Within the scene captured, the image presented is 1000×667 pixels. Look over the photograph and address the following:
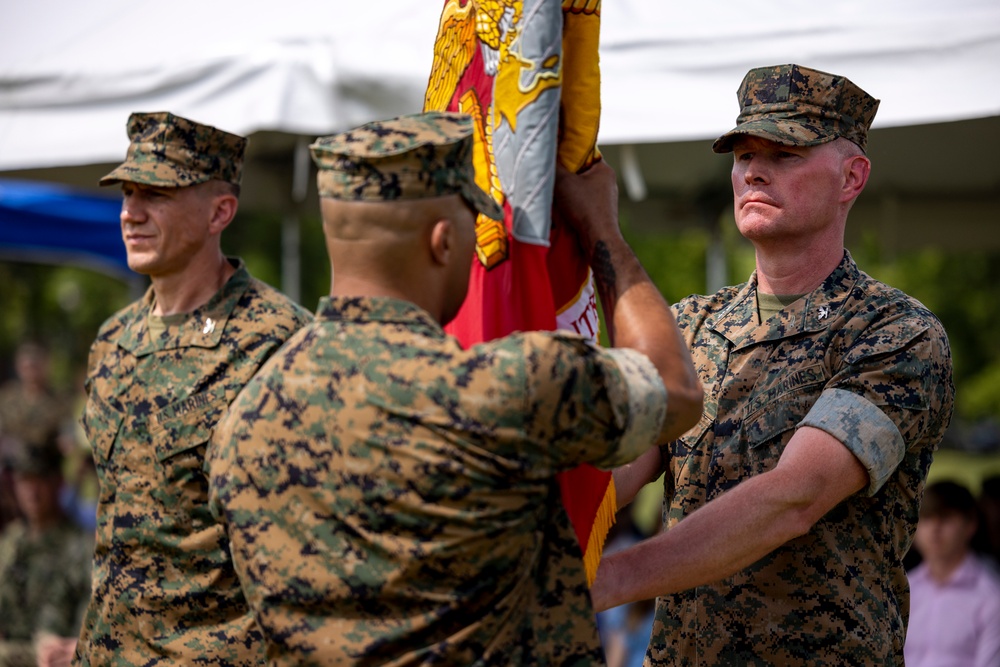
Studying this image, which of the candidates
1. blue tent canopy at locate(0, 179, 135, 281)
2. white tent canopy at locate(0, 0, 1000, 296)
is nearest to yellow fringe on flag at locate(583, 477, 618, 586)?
white tent canopy at locate(0, 0, 1000, 296)

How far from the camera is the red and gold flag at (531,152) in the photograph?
2334 millimetres

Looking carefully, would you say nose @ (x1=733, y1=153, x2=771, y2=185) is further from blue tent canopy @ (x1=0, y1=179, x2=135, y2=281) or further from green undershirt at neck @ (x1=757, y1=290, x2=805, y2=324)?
blue tent canopy @ (x1=0, y1=179, x2=135, y2=281)

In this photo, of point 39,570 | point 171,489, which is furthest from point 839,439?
point 39,570

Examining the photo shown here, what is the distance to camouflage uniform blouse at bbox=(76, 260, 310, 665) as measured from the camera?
126 inches

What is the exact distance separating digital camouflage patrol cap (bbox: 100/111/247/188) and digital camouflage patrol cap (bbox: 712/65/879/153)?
1.43m

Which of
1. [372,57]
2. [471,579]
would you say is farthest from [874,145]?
[471,579]

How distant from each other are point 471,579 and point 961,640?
13.1ft

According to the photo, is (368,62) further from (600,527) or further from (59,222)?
(59,222)

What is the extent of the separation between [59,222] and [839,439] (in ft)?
22.9

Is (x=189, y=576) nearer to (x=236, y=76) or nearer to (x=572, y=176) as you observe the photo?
(x=572, y=176)

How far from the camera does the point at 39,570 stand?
6.16 meters

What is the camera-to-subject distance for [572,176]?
7.93 ft

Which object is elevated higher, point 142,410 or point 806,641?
point 142,410

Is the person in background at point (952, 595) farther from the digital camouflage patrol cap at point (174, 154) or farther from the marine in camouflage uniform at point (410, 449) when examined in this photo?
the marine in camouflage uniform at point (410, 449)
